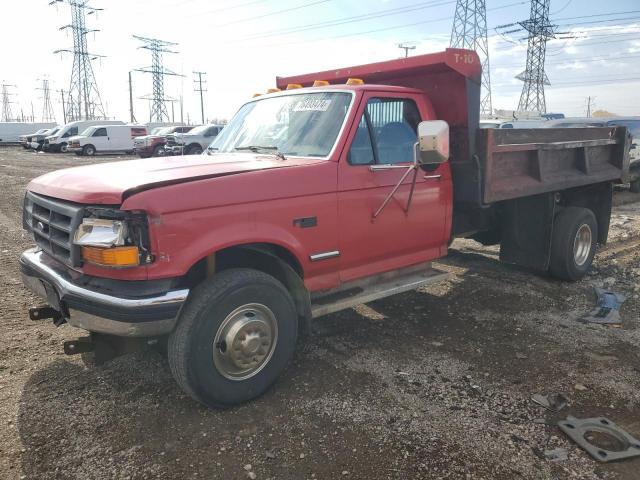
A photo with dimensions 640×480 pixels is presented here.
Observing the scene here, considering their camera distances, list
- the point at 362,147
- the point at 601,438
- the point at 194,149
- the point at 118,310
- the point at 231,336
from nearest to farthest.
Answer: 1. the point at 118,310
2. the point at 601,438
3. the point at 231,336
4. the point at 362,147
5. the point at 194,149

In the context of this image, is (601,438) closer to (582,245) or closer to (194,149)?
(582,245)

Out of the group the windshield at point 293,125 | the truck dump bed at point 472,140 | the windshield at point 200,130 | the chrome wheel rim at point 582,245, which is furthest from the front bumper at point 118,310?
the windshield at point 200,130

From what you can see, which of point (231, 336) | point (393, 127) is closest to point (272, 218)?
point (231, 336)

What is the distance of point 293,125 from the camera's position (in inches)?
166

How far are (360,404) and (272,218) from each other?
1.37m

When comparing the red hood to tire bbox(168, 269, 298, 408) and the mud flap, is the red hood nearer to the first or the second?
tire bbox(168, 269, 298, 408)

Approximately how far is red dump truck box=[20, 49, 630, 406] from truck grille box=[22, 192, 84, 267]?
14 millimetres

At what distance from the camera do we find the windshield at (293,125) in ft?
13.1

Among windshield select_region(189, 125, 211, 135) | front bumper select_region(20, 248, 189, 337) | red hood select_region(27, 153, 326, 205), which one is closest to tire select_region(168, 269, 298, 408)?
front bumper select_region(20, 248, 189, 337)

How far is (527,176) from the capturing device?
5445 mm

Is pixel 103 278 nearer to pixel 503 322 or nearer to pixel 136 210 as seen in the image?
pixel 136 210

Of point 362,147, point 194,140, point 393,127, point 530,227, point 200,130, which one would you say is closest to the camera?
point 362,147

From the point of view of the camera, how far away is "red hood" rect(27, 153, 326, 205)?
302 cm

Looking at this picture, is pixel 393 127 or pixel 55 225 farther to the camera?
pixel 393 127
